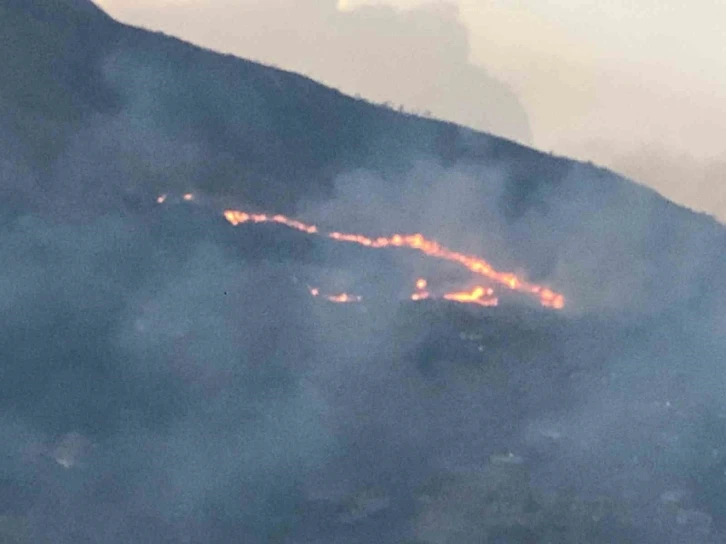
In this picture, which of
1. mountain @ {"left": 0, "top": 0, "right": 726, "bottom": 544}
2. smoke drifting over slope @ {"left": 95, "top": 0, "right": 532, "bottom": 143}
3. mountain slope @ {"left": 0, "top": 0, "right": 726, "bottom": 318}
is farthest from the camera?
smoke drifting over slope @ {"left": 95, "top": 0, "right": 532, "bottom": 143}

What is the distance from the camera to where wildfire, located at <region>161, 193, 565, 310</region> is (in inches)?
48.5

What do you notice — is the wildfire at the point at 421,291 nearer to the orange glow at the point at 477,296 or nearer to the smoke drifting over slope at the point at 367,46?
the orange glow at the point at 477,296

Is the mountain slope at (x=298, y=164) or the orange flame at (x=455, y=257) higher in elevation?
the mountain slope at (x=298, y=164)

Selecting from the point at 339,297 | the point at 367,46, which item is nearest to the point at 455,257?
the point at 339,297

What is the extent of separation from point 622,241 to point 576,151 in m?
0.24

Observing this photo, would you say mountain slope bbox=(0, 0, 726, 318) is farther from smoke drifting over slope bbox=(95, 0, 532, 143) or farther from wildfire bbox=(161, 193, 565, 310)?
smoke drifting over slope bbox=(95, 0, 532, 143)

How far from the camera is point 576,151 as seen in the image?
151cm

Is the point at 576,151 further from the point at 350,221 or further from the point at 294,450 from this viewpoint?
the point at 294,450

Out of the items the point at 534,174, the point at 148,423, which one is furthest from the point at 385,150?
the point at 148,423

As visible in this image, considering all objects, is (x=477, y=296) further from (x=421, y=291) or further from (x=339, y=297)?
(x=339, y=297)

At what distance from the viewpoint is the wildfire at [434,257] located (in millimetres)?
1232

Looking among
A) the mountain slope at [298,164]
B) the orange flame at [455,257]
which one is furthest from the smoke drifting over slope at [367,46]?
the orange flame at [455,257]

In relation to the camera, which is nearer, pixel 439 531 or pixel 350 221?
pixel 439 531

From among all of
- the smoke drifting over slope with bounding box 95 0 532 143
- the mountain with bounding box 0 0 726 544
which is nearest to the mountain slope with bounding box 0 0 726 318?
the mountain with bounding box 0 0 726 544
